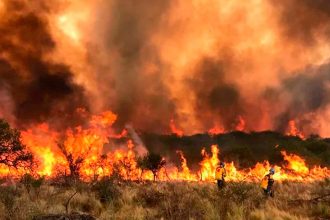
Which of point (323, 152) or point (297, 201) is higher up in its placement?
point (323, 152)

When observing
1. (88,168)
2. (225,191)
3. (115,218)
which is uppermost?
(88,168)

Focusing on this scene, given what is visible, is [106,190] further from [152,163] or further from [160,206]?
[152,163]

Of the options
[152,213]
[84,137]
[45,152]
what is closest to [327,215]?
[152,213]

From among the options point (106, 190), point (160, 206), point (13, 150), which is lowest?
point (160, 206)

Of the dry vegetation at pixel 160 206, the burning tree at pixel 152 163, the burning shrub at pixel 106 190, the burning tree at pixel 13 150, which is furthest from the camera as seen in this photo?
the burning tree at pixel 152 163

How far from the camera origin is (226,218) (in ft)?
42.8

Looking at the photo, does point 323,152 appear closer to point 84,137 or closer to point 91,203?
point 84,137

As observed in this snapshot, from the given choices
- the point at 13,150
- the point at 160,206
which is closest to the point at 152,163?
the point at 13,150

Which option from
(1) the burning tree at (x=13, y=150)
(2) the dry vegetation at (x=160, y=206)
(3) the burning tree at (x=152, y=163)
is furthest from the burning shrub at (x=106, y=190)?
(3) the burning tree at (x=152, y=163)

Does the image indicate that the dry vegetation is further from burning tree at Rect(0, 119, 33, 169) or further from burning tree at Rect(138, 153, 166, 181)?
burning tree at Rect(138, 153, 166, 181)

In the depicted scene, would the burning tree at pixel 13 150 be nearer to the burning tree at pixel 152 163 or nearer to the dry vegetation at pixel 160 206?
the dry vegetation at pixel 160 206

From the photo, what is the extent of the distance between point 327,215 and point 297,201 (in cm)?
413

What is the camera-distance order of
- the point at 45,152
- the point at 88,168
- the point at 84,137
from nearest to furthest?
the point at 88,168, the point at 45,152, the point at 84,137

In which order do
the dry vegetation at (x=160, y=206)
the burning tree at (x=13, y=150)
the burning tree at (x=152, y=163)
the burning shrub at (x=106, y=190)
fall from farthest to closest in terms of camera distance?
1. the burning tree at (x=152, y=163)
2. the burning tree at (x=13, y=150)
3. the burning shrub at (x=106, y=190)
4. the dry vegetation at (x=160, y=206)
